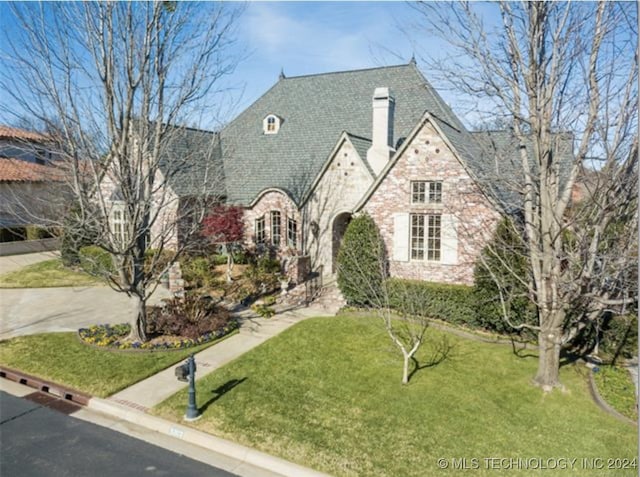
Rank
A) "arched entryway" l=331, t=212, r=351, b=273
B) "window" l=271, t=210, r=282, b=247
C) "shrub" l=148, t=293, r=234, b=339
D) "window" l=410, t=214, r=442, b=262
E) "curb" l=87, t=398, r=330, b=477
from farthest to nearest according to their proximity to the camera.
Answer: "window" l=271, t=210, r=282, b=247
"arched entryway" l=331, t=212, r=351, b=273
"window" l=410, t=214, r=442, b=262
"shrub" l=148, t=293, r=234, b=339
"curb" l=87, t=398, r=330, b=477

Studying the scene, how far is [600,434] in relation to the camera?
29.3 feet

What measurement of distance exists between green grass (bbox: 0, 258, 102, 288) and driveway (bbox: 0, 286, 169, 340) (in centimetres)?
79

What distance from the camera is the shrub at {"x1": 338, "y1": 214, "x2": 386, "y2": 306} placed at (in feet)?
54.9

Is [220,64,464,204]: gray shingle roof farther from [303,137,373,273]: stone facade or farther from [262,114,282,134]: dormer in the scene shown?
[303,137,373,273]: stone facade

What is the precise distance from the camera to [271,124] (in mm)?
26062

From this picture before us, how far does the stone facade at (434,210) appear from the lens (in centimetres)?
1619

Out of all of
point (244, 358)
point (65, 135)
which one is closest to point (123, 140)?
point (65, 135)

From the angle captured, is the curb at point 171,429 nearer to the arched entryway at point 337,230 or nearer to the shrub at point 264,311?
the shrub at point 264,311

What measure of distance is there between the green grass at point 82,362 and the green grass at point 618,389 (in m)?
10.5

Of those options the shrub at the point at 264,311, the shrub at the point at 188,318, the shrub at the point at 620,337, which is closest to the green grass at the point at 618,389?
the shrub at the point at 620,337

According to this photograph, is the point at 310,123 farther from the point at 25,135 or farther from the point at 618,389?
the point at 618,389

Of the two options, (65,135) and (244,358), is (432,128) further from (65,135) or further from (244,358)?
(65,135)

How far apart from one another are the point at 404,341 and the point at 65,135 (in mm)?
11065

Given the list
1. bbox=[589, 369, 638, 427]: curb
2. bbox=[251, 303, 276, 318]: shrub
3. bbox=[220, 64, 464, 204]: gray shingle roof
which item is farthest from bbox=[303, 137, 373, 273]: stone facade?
bbox=[589, 369, 638, 427]: curb
